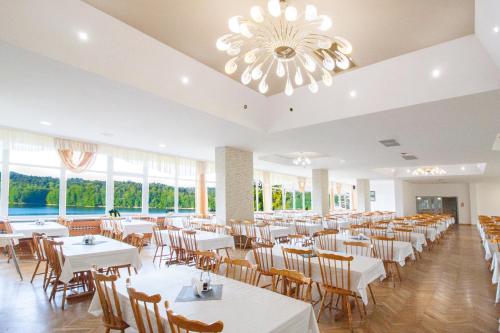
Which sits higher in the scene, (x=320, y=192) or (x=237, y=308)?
(x=320, y=192)

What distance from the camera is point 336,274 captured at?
3449mm

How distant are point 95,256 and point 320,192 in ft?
37.2

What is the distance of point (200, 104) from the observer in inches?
206

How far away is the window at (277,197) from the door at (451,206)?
12874mm

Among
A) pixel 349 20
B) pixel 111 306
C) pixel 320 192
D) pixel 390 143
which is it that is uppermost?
pixel 349 20

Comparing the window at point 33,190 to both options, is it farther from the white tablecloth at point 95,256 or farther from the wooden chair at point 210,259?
the wooden chair at point 210,259

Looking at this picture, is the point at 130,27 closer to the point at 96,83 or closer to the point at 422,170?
the point at 96,83

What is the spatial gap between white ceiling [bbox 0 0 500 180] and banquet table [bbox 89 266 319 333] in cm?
291

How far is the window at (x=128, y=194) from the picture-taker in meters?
10.4

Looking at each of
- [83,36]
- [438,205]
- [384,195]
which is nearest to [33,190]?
[83,36]

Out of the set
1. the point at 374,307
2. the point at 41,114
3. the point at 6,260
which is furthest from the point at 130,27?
the point at 6,260

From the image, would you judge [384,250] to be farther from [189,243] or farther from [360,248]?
[189,243]

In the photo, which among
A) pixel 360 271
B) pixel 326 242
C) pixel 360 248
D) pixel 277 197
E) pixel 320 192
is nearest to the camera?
pixel 360 271

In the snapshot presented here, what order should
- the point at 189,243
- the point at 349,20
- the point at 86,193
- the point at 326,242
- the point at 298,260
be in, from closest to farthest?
the point at 298,260 → the point at 349,20 → the point at 189,243 → the point at 326,242 → the point at 86,193
